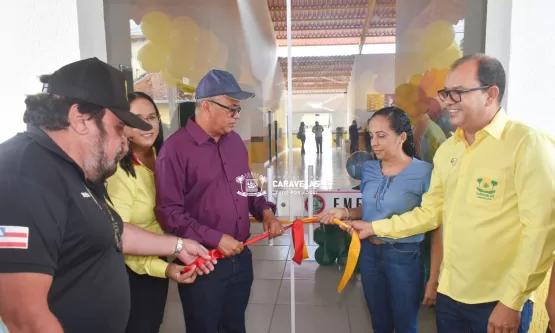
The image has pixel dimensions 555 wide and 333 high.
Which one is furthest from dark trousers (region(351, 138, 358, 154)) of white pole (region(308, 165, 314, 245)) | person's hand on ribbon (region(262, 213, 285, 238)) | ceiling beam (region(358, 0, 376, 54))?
person's hand on ribbon (region(262, 213, 285, 238))

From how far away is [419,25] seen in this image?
145 inches

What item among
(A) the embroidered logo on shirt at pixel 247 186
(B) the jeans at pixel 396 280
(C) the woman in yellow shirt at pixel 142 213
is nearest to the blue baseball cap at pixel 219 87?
(C) the woman in yellow shirt at pixel 142 213

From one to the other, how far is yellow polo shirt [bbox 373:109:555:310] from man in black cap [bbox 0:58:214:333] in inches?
49.1

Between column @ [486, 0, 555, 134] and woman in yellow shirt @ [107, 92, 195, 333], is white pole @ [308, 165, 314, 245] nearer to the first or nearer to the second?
woman in yellow shirt @ [107, 92, 195, 333]

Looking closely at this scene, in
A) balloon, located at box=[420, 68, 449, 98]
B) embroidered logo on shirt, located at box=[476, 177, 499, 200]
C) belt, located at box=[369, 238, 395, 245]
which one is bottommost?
belt, located at box=[369, 238, 395, 245]

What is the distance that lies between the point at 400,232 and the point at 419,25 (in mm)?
2713

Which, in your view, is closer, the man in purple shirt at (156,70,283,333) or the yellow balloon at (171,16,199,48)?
the man in purple shirt at (156,70,283,333)

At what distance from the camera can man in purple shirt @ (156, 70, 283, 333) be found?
1.72 m

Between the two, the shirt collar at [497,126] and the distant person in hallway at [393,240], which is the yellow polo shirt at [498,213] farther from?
the distant person in hallway at [393,240]

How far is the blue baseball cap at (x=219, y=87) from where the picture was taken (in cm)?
183

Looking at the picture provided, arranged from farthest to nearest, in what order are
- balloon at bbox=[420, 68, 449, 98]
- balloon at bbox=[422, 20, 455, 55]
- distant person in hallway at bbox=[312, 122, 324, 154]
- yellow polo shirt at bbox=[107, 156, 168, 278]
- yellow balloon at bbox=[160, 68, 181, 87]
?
yellow balloon at bbox=[160, 68, 181, 87] < distant person in hallway at bbox=[312, 122, 324, 154] < balloon at bbox=[420, 68, 449, 98] < balloon at bbox=[422, 20, 455, 55] < yellow polo shirt at bbox=[107, 156, 168, 278]

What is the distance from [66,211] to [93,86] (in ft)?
1.15

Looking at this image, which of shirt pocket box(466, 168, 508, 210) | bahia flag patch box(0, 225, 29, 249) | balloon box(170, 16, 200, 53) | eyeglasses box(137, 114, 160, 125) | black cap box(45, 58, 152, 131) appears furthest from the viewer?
balloon box(170, 16, 200, 53)

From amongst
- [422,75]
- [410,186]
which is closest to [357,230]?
[410,186]
